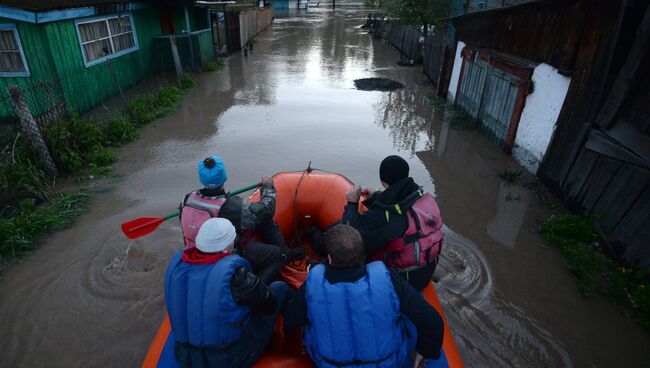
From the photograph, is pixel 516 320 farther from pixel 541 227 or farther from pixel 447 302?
pixel 541 227

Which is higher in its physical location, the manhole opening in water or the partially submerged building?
the partially submerged building

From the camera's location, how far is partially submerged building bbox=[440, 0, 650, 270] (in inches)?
160

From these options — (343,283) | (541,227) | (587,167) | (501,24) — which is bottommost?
(541,227)

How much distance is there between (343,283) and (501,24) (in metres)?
7.34

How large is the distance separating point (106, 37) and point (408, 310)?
10974mm

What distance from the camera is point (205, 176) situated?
2.81 metres

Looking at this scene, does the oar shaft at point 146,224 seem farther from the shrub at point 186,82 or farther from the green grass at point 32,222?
the shrub at point 186,82

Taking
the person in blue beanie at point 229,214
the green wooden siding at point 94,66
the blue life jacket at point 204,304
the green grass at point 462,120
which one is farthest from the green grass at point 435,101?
the blue life jacket at point 204,304

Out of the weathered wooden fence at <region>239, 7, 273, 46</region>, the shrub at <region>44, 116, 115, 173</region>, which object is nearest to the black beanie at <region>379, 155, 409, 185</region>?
the shrub at <region>44, 116, 115, 173</region>

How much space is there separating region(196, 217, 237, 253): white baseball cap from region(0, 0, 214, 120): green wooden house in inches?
255

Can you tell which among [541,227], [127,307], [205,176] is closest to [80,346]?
[127,307]

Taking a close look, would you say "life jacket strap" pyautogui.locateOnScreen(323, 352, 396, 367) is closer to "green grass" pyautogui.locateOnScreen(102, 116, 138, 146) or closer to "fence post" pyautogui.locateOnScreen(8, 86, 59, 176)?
"fence post" pyautogui.locateOnScreen(8, 86, 59, 176)

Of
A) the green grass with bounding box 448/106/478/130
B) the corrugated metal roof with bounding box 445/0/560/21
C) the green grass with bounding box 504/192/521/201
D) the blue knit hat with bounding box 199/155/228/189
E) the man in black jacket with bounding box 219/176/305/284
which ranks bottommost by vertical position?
the green grass with bounding box 504/192/521/201

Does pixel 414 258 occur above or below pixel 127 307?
above
